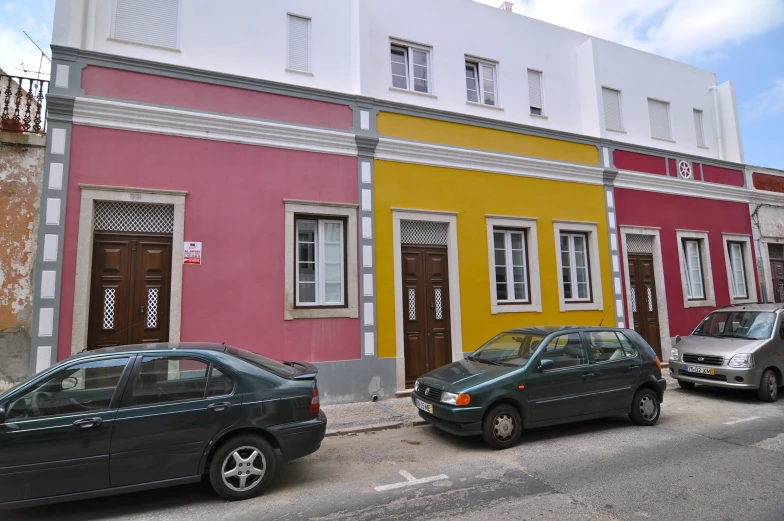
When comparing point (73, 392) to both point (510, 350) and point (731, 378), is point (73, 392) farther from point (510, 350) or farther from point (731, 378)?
point (731, 378)

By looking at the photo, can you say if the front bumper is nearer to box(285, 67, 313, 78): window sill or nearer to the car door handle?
box(285, 67, 313, 78): window sill

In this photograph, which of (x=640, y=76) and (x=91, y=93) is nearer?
(x=91, y=93)

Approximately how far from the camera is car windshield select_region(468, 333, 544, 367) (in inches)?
251

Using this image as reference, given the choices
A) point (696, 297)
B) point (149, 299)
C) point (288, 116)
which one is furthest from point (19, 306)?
point (696, 297)

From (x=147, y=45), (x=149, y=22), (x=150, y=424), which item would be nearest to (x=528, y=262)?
(x=150, y=424)

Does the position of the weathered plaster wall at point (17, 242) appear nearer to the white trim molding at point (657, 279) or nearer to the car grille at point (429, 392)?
the car grille at point (429, 392)

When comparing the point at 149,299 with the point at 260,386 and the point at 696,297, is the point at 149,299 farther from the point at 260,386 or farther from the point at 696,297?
the point at 696,297

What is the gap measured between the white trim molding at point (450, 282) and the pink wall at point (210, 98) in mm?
2260

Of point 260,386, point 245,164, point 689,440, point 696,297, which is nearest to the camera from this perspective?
point 260,386

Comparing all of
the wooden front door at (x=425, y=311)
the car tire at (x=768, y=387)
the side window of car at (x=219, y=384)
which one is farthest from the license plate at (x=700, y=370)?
the side window of car at (x=219, y=384)

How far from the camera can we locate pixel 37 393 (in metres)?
4.01

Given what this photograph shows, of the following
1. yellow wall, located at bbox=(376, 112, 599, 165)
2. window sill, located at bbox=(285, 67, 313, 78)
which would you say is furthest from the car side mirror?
window sill, located at bbox=(285, 67, 313, 78)

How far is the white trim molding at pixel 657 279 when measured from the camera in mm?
11938

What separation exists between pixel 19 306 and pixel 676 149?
1631 cm
